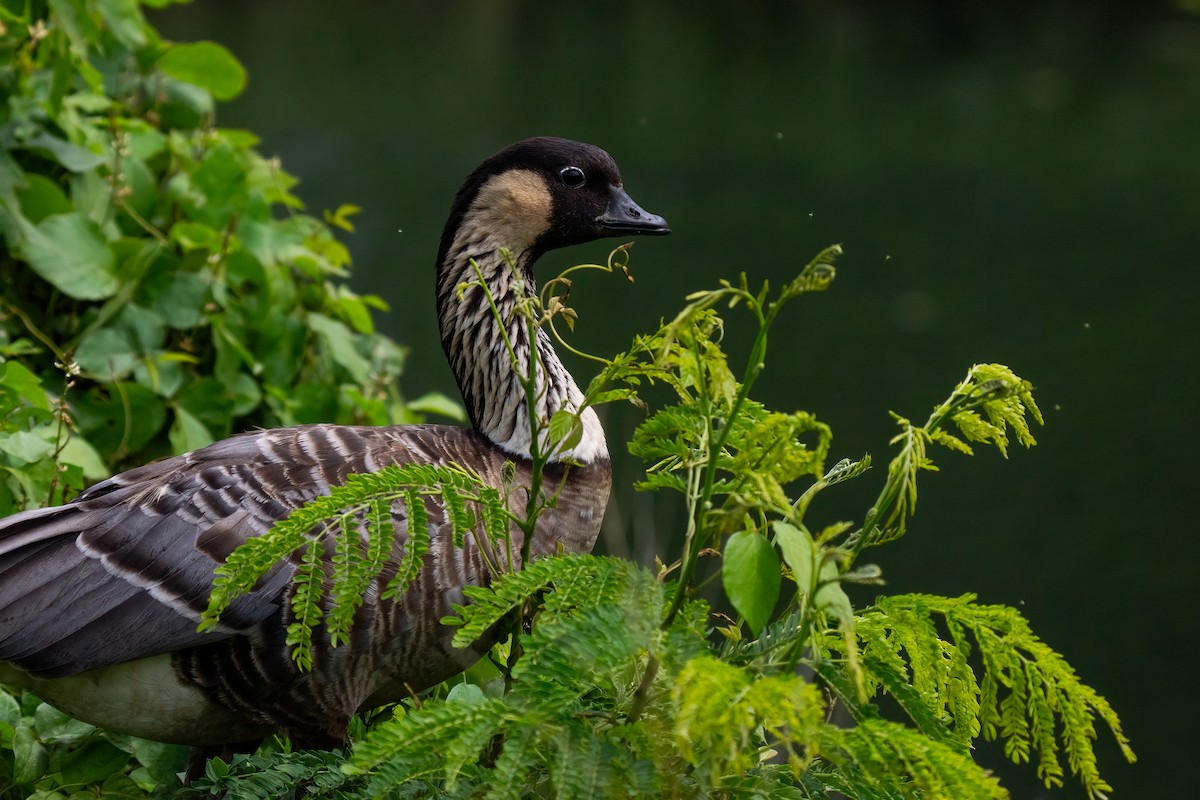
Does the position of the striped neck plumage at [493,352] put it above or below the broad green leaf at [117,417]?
above

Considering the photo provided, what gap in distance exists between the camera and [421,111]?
635 inches

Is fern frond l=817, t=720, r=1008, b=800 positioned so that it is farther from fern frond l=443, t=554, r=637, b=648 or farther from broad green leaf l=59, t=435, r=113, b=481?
broad green leaf l=59, t=435, r=113, b=481

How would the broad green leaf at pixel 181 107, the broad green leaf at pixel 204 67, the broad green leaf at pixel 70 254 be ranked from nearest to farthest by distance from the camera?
the broad green leaf at pixel 70 254 → the broad green leaf at pixel 204 67 → the broad green leaf at pixel 181 107

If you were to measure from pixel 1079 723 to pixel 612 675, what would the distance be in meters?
0.75

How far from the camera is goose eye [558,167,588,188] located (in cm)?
393

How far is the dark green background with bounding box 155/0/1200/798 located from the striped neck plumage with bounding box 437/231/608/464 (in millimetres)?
1895

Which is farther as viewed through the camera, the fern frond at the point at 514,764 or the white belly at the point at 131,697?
the white belly at the point at 131,697

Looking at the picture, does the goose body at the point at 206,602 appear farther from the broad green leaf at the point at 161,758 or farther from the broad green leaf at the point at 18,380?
the broad green leaf at the point at 18,380

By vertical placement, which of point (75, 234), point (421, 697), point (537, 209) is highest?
point (537, 209)

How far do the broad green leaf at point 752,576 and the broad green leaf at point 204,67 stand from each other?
378 cm

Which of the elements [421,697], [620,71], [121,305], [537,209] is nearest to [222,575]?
[421,697]

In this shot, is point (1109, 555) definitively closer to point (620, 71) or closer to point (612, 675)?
point (612, 675)

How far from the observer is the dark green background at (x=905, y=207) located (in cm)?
785

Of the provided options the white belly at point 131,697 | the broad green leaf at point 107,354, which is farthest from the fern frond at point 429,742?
the broad green leaf at point 107,354
